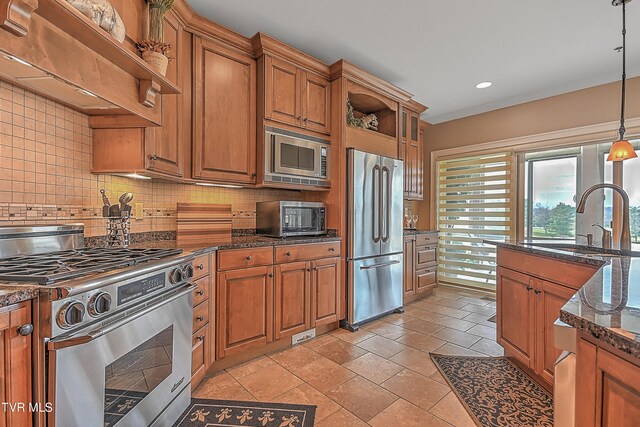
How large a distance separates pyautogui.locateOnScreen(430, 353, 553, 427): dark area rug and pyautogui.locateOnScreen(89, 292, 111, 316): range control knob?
1909 mm

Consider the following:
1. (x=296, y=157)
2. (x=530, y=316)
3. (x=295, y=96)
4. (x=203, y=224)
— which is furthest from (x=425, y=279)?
(x=203, y=224)

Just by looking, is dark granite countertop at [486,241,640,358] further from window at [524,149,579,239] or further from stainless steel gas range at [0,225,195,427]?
window at [524,149,579,239]

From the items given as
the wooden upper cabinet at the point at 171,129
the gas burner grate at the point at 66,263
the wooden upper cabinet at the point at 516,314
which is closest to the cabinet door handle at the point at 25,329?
Answer: the gas burner grate at the point at 66,263

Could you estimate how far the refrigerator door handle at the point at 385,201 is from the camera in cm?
319

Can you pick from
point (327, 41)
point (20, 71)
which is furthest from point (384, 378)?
point (327, 41)

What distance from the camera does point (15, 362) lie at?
93 centimetres

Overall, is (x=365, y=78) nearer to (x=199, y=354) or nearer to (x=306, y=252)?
(x=306, y=252)

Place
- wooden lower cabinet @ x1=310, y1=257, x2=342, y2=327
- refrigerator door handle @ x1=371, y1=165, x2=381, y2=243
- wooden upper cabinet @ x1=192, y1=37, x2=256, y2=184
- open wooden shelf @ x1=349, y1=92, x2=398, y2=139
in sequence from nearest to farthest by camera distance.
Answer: wooden upper cabinet @ x1=192, y1=37, x2=256, y2=184
wooden lower cabinet @ x1=310, y1=257, x2=342, y2=327
refrigerator door handle @ x1=371, y1=165, x2=381, y2=243
open wooden shelf @ x1=349, y1=92, x2=398, y2=139

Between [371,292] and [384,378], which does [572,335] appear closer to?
[384,378]

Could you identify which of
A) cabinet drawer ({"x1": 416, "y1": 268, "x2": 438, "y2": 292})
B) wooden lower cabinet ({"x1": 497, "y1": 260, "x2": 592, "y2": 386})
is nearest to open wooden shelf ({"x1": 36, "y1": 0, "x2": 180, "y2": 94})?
wooden lower cabinet ({"x1": 497, "y1": 260, "x2": 592, "y2": 386})

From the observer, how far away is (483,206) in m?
4.25

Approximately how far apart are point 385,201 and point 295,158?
1092 mm

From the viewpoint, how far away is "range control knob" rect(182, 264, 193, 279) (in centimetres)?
172

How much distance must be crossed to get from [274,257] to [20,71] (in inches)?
68.0
